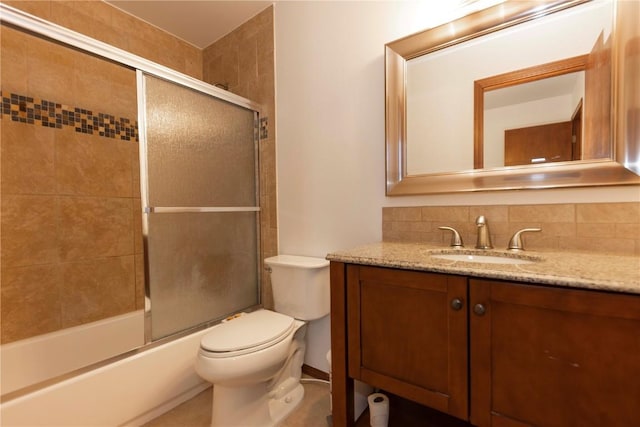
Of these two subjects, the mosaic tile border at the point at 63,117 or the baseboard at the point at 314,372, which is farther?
the baseboard at the point at 314,372

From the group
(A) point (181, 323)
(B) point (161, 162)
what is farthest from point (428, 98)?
(A) point (181, 323)

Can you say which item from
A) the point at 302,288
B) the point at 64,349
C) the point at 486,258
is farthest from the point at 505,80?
the point at 64,349

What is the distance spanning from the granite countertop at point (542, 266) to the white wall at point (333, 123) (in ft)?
1.17

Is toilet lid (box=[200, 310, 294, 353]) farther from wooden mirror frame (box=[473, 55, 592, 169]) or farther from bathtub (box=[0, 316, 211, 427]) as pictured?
wooden mirror frame (box=[473, 55, 592, 169])

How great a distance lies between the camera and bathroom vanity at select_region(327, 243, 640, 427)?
2.12ft

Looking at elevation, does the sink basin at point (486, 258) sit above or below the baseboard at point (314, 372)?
above

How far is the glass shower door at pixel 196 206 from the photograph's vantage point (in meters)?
1.47

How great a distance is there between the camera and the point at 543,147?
1093mm

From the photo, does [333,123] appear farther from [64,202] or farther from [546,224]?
[64,202]

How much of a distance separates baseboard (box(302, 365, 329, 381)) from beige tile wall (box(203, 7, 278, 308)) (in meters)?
0.47

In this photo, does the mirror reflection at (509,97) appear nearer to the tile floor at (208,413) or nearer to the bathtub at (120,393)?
the tile floor at (208,413)

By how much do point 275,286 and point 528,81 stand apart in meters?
1.55

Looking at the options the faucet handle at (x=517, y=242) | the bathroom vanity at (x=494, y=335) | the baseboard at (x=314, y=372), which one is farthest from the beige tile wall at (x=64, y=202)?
the faucet handle at (x=517, y=242)

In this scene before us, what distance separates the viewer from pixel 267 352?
1.21 metres
